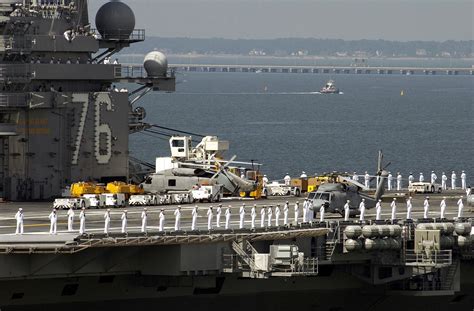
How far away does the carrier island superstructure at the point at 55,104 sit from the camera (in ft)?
209

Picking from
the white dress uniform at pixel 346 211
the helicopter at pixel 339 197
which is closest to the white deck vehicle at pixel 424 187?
the helicopter at pixel 339 197

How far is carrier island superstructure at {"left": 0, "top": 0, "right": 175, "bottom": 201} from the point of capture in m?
63.6

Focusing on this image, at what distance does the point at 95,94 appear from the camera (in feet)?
218

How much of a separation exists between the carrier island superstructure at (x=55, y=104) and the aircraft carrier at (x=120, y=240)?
55mm

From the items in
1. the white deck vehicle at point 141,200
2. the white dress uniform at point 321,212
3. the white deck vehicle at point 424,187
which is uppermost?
the white dress uniform at point 321,212

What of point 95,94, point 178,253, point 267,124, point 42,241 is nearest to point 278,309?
point 178,253

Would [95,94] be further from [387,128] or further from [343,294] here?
[387,128]

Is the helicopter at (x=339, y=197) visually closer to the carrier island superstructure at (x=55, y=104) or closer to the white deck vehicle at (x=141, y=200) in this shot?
the white deck vehicle at (x=141, y=200)

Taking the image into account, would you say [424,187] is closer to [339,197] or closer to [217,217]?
[339,197]

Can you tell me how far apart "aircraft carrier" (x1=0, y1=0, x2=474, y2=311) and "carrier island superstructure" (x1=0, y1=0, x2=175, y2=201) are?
6 cm

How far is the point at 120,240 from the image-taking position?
47.1m

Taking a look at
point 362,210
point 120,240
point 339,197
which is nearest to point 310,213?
point 362,210

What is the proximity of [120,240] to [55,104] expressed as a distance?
18159 millimetres

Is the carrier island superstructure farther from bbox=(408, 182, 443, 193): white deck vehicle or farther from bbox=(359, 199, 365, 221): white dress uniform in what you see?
bbox=(408, 182, 443, 193): white deck vehicle
